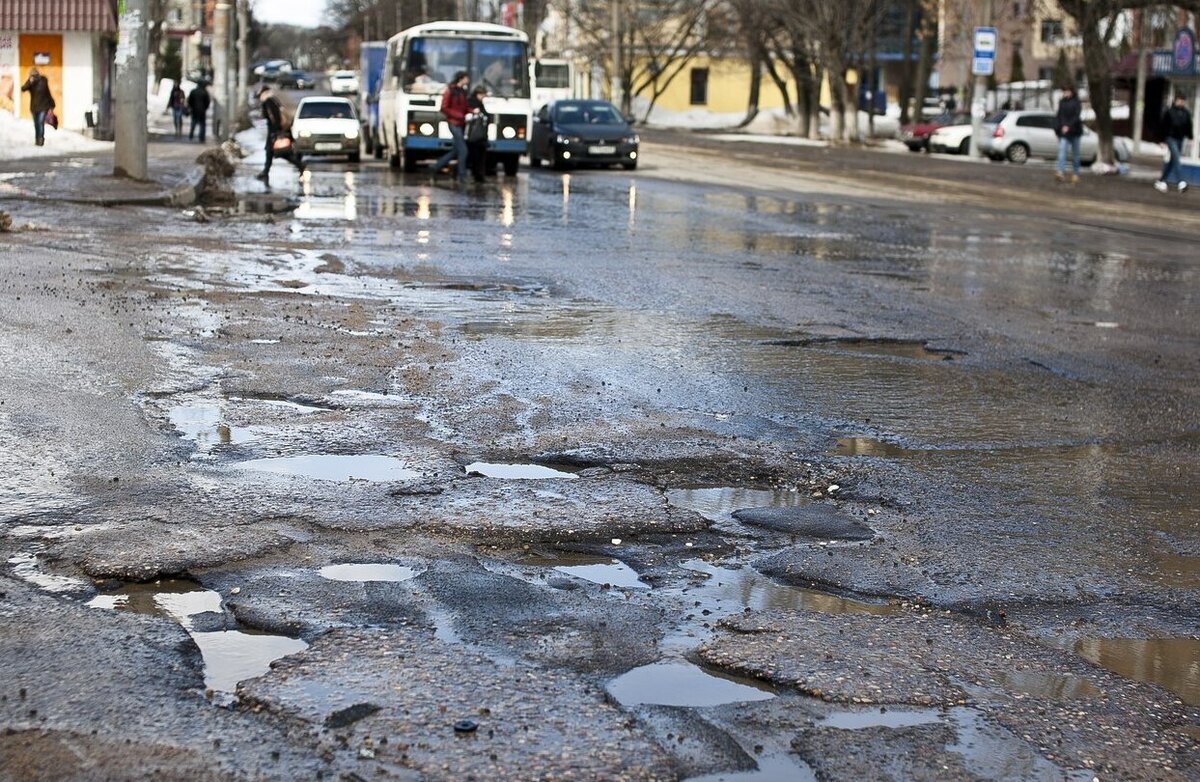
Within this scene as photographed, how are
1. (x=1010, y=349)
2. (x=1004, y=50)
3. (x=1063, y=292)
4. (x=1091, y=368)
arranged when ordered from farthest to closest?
(x=1004, y=50) < (x=1063, y=292) < (x=1010, y=349) < (x=1091, y=368)

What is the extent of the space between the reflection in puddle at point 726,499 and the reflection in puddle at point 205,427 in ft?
6.70

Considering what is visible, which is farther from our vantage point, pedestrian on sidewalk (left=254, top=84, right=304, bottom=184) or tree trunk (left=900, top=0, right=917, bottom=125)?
tree trunk (left=900, top=0, right=917, bottom=125)

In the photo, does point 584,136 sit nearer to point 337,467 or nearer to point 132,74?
point 132,74

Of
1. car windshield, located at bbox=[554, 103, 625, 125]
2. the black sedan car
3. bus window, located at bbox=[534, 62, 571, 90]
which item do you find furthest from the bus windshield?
bus window, located at bbox=[534, 62, 571, 90]

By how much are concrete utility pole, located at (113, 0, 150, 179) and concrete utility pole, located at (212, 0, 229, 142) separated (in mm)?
21222

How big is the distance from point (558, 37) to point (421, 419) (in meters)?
90.2

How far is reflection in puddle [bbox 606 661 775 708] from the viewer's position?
4242mm

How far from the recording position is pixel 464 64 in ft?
104

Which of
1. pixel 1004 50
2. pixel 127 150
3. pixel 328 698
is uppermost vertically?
pixel 1004 50

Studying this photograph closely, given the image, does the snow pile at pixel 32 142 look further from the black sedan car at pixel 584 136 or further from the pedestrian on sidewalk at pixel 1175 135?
the pedestrian on sidewalk at pixel 1175 135

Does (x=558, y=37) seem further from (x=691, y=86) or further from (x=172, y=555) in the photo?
(x=172, y=555)

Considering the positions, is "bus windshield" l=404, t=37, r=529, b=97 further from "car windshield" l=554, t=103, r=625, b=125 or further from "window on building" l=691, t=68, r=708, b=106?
"window on building" l=691, t=68, r=708, b=106

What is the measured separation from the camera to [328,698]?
13.5ft

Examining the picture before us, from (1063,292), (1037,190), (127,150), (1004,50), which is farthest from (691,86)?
(1063,292)
